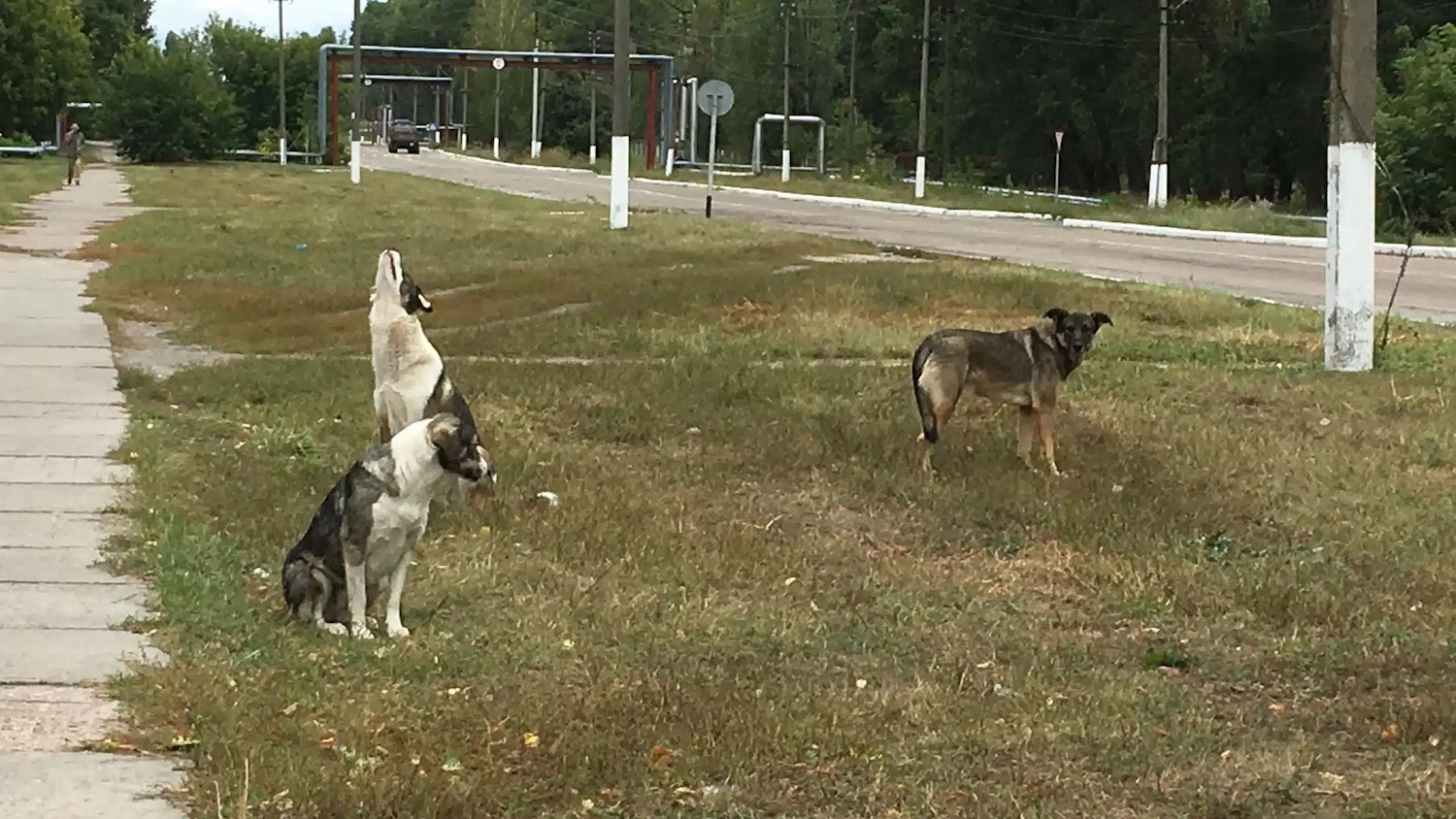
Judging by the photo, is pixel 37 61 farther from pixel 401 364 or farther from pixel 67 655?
pixel 67 655

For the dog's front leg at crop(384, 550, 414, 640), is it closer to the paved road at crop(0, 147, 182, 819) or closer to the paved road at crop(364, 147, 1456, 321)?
the paved road at crop(0, 147, 182, 819)

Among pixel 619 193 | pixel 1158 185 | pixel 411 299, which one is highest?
pixel 1158 185

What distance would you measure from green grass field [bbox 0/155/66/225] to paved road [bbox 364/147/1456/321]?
1173cm

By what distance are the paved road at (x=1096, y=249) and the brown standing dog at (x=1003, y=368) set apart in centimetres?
1038

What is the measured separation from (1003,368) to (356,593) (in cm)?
425

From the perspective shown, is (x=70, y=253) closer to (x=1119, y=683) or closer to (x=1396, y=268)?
(x=1396, y=268)

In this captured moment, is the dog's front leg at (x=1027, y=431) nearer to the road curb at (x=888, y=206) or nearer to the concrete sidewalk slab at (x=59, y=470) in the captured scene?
the concrete sidewalk slab at (x=59, y=470)

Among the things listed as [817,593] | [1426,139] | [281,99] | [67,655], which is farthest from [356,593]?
[281,99]

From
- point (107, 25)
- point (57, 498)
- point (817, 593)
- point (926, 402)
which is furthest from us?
point (107, 25)

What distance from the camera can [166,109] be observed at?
70.4m

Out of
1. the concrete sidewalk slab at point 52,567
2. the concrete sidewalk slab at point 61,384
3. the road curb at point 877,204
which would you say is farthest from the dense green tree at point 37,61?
the concrete sidewalk slab at point 52,567

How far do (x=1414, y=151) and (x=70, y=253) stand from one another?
1073 inches

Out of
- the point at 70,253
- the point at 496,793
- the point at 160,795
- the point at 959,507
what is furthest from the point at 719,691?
the point at 70,253

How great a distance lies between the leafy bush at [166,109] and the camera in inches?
2758
